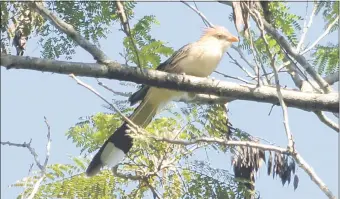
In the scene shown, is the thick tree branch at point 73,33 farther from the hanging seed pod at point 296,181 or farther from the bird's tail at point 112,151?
the hanging seed pod at point 296,181

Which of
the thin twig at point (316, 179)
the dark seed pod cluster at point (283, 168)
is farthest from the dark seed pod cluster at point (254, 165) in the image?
the thin twig at point (316, 179)

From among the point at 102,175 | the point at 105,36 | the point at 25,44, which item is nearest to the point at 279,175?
the point at 102,175

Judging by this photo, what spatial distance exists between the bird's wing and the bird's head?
0.22 metres

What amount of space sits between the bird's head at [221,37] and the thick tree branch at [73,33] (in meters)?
1.43

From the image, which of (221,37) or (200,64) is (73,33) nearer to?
(200,64)

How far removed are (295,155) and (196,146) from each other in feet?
4.83

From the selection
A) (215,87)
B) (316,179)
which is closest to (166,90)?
(215,87)

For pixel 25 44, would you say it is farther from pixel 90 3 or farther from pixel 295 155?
pixel 295 155

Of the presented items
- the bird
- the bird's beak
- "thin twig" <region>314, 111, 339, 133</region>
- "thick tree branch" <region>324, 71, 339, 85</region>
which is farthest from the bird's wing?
"thin twig" <region>314, 111, 339, 133</region>

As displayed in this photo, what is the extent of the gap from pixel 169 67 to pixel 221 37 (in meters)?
0.53

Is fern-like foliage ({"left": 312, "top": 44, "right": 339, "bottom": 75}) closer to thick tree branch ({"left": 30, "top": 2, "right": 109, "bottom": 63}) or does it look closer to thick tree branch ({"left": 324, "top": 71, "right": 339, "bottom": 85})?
thick tree branch ({"left": 324, "top": 71, "right": 339, "bottom": 85})

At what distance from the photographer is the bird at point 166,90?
15.3 ft

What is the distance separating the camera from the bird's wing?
478 cm

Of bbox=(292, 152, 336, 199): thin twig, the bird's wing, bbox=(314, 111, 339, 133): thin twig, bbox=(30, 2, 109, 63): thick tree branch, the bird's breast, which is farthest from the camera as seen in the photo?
the bird's breast
